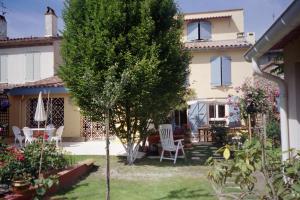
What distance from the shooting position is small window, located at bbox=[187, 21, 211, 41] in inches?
1127

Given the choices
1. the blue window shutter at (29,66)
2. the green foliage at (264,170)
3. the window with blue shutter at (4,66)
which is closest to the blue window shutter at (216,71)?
the blue window shutter at (29,66)

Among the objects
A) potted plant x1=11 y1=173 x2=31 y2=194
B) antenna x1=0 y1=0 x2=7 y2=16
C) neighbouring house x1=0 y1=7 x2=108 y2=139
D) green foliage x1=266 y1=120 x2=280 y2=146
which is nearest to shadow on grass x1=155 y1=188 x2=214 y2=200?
potted plant x1=11 y1=173 x2=31 y2=194

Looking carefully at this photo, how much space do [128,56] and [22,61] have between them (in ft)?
53.2

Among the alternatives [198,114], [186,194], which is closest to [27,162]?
[186,194]

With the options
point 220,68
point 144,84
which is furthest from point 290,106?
point 220,68

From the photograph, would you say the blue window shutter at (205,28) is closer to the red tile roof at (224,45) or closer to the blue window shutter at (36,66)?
the red tile roof at (224,45)

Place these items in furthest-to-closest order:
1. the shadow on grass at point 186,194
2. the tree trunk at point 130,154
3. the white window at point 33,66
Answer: the white window at point 33,66 < the tree trunk at point 130,154 < the shadow on grass at point 186,194

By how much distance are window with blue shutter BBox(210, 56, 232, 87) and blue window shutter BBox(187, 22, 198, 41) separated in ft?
13.0

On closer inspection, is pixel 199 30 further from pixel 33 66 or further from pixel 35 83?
pixel 35 83

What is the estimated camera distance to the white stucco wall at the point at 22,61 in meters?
24.7

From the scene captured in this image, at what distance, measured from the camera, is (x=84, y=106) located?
12.2 metres

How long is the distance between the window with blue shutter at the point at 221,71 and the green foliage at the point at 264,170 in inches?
823

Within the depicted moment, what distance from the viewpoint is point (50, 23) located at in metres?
25.9

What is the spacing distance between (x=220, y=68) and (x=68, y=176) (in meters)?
17.9
